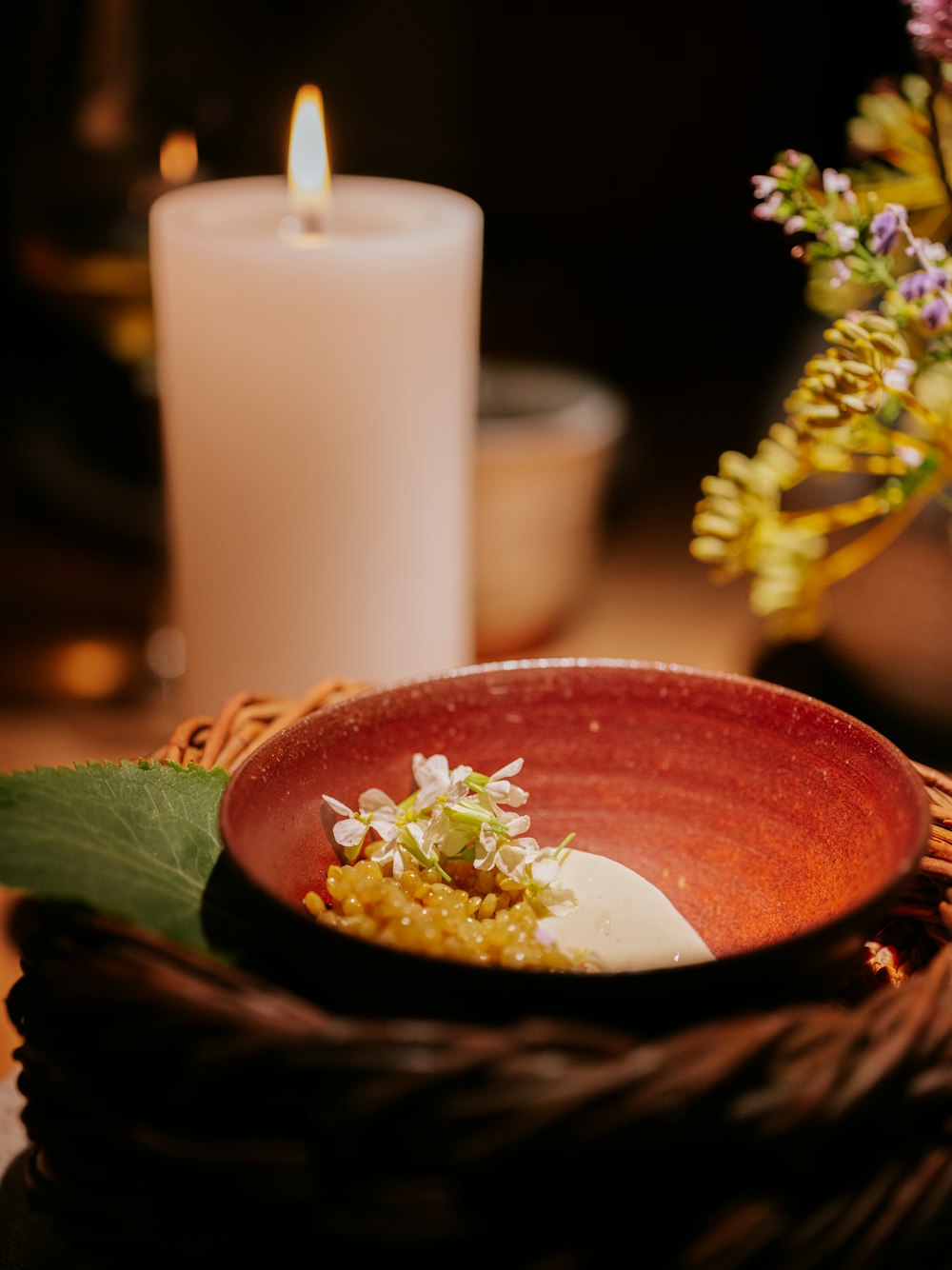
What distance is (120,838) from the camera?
15.7 inches

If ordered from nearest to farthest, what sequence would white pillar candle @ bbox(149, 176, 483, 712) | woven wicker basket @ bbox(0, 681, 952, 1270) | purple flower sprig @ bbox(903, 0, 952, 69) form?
woven wicker basket @ bbox(0, 681, 952, 1270) → purple flower sprig @ bbox(903, 0, 952, 69) → white pillar candle @ bbox(149, 176, 483, 712)

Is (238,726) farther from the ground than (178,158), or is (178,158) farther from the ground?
(178,158)

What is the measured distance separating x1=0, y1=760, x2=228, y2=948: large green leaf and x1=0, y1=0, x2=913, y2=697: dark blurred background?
709 millimetres

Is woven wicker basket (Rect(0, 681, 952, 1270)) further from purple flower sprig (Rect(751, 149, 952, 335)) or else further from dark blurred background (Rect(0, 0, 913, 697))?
dark blurred background (Rect(0, 0, 913, 697))

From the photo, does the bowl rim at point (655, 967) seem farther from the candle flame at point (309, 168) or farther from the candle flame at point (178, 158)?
the candle flame at point (178, 158)

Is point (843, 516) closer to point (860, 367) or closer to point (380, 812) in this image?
point (860, 367)

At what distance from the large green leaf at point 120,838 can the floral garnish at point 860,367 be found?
20 centimetres

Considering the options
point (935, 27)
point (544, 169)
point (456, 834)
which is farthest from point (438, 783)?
point (544, 169)

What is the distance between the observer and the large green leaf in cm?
36

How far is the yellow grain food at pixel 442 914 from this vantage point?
1.23ft

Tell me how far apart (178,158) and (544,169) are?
1016mm

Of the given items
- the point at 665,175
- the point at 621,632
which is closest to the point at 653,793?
the point at 621,632

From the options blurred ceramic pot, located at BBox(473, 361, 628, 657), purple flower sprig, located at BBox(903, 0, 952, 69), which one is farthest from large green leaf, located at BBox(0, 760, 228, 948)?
blurred ceramic pot, located at BBox(473, 361, 628, 657)

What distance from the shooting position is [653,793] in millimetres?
490
